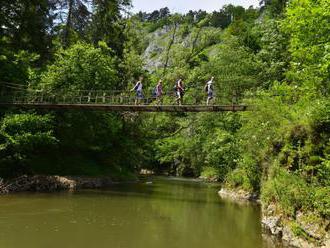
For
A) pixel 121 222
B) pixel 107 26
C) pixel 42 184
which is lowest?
pixel 121 222

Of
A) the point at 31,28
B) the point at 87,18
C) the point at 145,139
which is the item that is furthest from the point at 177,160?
the point at 31,28

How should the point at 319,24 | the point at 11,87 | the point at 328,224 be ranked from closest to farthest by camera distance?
the point at 328,224, the point at 319,24, the point at 11,87

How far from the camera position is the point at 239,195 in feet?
81.6

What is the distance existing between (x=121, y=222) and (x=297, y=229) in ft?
19.5

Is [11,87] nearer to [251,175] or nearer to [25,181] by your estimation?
[25,181]

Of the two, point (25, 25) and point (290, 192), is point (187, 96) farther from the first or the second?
point (290, 192)

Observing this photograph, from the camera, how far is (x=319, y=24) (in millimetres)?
15055

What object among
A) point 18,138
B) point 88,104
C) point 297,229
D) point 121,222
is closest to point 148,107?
point 88,104

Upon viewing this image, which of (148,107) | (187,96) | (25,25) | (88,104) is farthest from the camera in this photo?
(187,96)

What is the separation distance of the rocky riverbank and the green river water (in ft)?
5.12

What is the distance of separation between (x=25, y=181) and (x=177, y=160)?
35924mm

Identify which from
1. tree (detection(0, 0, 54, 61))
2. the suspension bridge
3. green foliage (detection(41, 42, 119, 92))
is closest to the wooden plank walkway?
the suspension bridge

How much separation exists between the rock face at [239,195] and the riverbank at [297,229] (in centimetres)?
804

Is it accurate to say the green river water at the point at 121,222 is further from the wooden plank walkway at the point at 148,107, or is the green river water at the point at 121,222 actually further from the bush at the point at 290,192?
the wooden plank walkway at the point at 148,107
